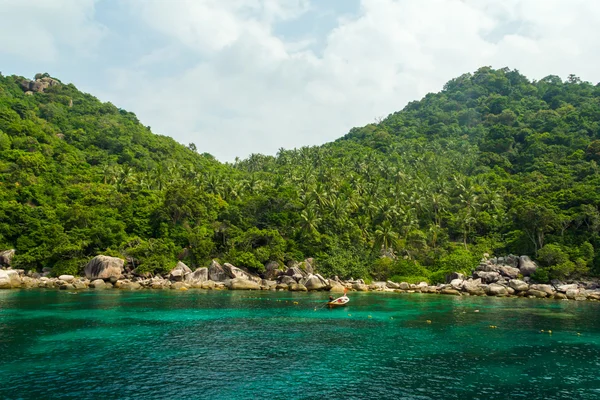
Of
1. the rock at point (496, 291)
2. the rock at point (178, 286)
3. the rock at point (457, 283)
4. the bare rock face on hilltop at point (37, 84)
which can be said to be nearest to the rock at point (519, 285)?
the rock at point (496, 291)

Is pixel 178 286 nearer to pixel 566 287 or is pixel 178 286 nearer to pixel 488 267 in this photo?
pixel 488 267

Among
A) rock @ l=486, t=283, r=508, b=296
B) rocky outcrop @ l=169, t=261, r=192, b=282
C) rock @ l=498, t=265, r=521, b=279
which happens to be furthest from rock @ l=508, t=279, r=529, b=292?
rocky outcrop @ l=169, t=261, r=192, b=282

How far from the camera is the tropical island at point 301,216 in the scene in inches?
2557

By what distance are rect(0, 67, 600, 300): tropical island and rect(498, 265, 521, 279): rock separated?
20cm

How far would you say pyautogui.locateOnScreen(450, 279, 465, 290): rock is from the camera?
211ft

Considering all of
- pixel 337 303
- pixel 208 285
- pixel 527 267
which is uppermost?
pixel 527 267

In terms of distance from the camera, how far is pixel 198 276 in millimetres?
66125

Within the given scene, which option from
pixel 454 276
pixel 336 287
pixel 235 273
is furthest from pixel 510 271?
pixel 235 273

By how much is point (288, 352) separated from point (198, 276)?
4485 centimetres

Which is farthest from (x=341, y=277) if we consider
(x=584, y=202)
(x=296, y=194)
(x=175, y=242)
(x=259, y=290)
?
(x=584, y=202)

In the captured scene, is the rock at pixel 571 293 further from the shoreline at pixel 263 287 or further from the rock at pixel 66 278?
the rock at pixel 66 278

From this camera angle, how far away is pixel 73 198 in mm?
79188

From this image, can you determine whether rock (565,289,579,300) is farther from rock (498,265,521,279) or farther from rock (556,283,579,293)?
rock (498,265,521,279)

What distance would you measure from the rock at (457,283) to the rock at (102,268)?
177 ft
